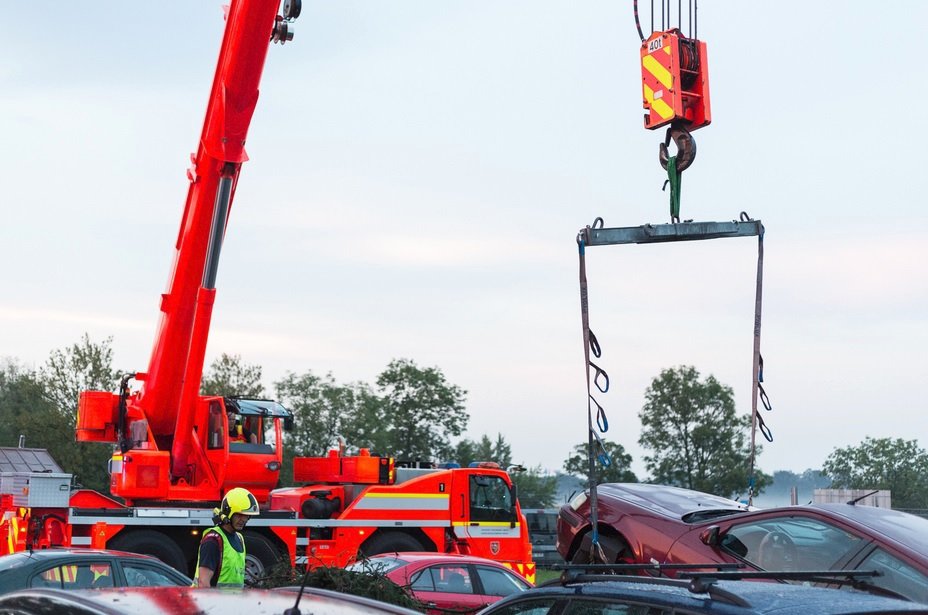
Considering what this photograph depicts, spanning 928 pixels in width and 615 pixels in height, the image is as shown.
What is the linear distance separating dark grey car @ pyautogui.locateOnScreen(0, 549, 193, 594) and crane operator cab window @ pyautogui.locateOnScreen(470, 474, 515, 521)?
10.5 meters

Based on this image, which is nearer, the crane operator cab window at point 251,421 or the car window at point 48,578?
the car window at point 48,578

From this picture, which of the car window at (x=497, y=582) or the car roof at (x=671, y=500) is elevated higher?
the car roof at (x=671, y=500)

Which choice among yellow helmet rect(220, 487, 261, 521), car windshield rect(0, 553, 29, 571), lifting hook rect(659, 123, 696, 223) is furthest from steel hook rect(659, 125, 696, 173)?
car windshield rect(0, 553, 29, 571)

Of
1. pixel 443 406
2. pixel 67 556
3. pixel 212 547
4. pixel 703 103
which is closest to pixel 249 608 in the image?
pixel 212 547

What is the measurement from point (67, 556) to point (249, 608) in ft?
20.7

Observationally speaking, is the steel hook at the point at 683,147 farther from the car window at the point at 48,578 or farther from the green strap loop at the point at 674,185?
the car window at the point at 48,578

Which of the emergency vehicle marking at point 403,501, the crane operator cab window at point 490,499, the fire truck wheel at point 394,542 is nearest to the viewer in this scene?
the fire truck wheel at point 394,542

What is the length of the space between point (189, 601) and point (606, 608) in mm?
1530

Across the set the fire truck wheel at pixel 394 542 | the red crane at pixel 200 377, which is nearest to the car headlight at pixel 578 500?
the red crane at pixel 200 377

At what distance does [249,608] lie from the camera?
4031mm

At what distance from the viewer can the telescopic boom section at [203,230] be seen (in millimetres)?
15906

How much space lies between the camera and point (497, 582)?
1229cm

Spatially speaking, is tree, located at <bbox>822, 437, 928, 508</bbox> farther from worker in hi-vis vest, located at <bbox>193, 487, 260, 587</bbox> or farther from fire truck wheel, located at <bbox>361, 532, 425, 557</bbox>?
worker in hi-vis vest, located at <bbox>193, 487, 260, 587</bbox>

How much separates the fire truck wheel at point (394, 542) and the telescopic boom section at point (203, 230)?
135 inches
